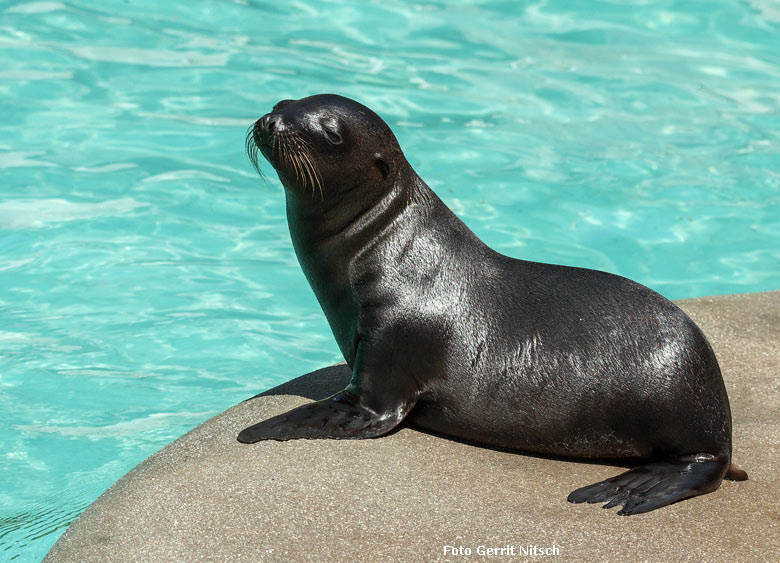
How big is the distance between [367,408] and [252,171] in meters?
5.98

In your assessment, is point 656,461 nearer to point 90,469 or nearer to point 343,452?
point 343,452

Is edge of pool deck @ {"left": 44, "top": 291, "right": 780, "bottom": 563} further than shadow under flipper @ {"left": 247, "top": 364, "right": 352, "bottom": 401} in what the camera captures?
No

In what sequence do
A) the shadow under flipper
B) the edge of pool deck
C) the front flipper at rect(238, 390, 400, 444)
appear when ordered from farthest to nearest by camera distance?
1. the shadow under flipper
2. the front flipper at rect(238, 390, 400, 444)
3. the edge of pool deck

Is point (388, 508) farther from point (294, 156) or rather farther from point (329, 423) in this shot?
point (294, 156)

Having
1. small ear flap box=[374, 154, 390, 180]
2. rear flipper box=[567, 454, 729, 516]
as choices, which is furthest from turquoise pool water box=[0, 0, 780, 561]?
rear flipper box=[567, 454, 729, 516]

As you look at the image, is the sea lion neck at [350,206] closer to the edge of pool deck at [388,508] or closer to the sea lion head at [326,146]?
the sea lion head at [326,146]

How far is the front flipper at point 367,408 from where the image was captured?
4.35 meters

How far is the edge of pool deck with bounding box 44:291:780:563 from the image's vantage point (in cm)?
360

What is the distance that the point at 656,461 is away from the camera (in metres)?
4.18

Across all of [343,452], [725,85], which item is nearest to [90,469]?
[343,452]

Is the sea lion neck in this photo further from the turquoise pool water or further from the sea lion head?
the turquoise pool water

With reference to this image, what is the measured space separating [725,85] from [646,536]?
32.2 feet

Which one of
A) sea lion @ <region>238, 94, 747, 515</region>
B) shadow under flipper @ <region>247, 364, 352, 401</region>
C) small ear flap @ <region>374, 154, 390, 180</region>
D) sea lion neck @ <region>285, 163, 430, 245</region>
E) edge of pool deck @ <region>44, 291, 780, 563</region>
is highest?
small ear flap @ <region>374, 154, 390, 180</region>

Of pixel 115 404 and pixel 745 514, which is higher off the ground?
pixel 745 514
